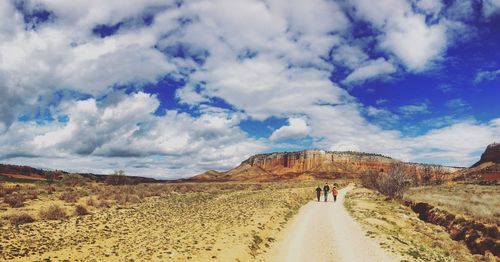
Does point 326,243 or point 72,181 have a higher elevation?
point 72,181

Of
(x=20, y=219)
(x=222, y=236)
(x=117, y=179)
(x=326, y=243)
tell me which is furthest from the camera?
(x=117, y=179)

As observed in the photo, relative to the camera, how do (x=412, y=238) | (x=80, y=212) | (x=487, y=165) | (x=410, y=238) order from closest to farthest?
(x=410, y=238)
(x=412, y=238)
(x=80, y=212)
(x=487, y=165)

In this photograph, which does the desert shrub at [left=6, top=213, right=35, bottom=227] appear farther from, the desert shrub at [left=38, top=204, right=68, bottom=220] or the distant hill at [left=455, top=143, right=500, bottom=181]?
the distant hill at [left=455, top=143, right=500, bottom=181]

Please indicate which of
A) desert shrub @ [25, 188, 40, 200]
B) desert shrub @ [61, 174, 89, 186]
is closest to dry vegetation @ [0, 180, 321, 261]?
desert shrub @ [25, 188, 40, 200]

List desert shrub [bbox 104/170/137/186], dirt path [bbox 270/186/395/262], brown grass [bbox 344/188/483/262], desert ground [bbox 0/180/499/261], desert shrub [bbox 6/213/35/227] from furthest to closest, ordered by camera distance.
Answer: desert shrub [bbox 104/170/137/186] < desert shrub [bbox 6/213/35/227] < brown grass [bbox 344/188/483/262] < dirt path [bbox 270/186/395/262] < desert ground [bbox 0/180/499/261]

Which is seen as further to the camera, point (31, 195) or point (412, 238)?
point (31, 195)

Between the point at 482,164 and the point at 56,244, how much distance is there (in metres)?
178

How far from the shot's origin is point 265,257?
18.0 metres

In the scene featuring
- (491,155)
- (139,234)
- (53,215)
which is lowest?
(139,234)

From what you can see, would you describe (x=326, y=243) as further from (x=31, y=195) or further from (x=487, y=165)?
(x=487, y=165)

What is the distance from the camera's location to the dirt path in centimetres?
1795

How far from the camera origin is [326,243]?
2041cm

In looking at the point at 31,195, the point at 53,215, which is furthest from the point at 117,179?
the point at 53,215

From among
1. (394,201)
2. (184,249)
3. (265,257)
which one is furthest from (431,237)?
(394,201)
